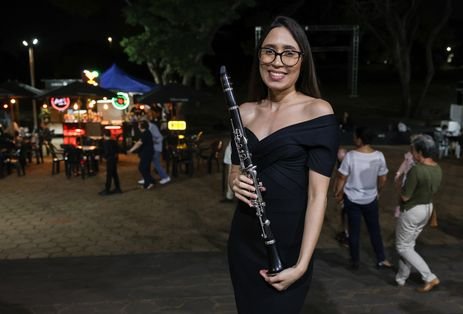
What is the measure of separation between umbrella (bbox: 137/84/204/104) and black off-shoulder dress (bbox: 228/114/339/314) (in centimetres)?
1348

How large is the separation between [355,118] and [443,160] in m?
15.7

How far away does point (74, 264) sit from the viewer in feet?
20.2

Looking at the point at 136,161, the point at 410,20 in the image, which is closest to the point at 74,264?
the point at 136,161

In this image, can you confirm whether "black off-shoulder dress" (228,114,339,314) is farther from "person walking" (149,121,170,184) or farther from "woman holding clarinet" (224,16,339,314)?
"person walking" (149,121,170,184)

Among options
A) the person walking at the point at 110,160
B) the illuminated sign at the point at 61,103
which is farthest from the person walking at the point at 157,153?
the illuminated sign at the point at 61,103

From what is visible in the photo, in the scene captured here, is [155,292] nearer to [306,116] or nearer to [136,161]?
[306,116]

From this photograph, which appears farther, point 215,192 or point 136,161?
point 136,161

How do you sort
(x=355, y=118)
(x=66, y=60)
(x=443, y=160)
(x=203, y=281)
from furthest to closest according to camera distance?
(x=66, y=60)
(x=355, y=118)
(x=443, y=160)
(x=203, y=281)

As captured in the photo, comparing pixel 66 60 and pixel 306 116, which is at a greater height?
pixel 66 60

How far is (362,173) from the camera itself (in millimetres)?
5621

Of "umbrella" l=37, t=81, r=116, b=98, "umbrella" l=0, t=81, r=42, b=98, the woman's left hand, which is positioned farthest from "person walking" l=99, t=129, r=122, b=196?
the woman's left hand

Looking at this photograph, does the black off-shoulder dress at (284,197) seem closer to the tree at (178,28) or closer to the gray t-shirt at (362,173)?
the gray t-shirt at (362,173)

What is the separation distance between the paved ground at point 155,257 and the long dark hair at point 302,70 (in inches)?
110

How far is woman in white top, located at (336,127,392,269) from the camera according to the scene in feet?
18.5
